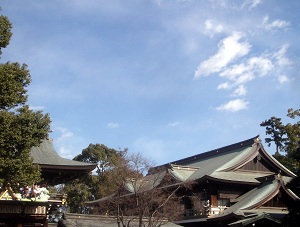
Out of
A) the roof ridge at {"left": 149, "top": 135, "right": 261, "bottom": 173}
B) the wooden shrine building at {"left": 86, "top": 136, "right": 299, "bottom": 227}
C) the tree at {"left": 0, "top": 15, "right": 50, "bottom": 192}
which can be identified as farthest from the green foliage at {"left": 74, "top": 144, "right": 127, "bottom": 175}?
the tree at {"left": 0, "top": 15, "right": 50, "bottom": 192}

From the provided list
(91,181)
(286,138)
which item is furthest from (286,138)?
(91,181)

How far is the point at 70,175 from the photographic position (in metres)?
21.9

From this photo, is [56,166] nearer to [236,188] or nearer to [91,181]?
[236,188]

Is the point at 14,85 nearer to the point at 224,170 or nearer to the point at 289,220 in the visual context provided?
the point at 289,220

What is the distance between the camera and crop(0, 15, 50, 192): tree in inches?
486

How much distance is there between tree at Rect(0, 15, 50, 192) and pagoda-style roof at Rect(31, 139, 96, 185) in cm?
736

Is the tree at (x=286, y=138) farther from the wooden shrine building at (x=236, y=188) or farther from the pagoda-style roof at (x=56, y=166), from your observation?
the pagoda-style roof at (x=56, y=166)

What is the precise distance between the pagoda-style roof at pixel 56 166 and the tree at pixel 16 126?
24.2 ft

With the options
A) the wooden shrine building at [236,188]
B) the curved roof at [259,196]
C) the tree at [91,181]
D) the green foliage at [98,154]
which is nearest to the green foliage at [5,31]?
the wooden shrine building at [236,188]

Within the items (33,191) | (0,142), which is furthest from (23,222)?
(0,142)

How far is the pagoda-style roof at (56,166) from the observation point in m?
20.6

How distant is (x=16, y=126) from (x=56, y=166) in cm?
815

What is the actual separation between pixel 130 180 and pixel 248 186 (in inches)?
440

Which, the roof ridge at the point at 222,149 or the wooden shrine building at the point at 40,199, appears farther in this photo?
the roof ridge at the point at 222,149
